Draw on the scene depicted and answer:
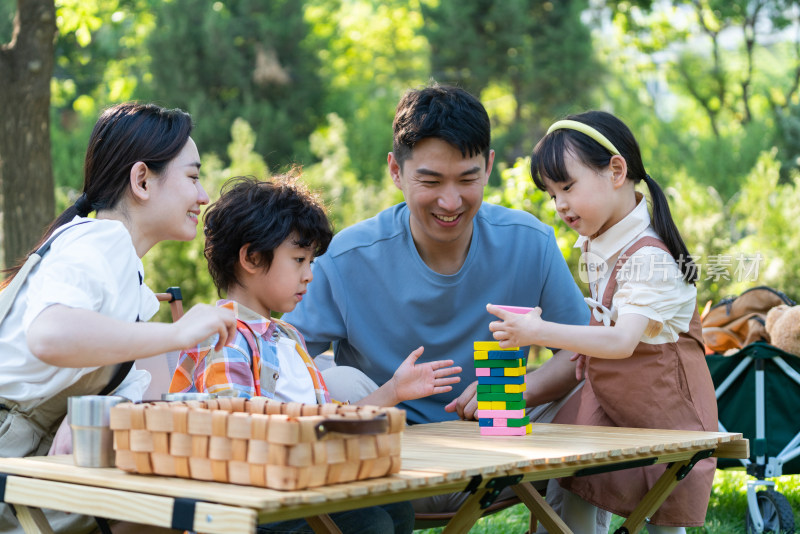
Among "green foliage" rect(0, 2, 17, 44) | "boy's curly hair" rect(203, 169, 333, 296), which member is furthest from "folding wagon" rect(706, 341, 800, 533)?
"green foliage" rect(0, 2, 17, 44)

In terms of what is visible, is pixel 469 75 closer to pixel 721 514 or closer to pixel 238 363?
pixel 721 514

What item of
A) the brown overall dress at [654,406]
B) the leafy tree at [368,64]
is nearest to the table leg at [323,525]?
the brown overall dress at [654,406]

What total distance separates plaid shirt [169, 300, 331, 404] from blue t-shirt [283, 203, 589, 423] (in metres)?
0.78

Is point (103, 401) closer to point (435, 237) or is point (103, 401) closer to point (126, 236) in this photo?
point (126, 236)

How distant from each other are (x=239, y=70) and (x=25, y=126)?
46.0ft

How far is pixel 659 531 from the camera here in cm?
285

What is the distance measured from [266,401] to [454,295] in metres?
1.50

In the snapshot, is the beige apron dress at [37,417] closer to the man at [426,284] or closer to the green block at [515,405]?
the green block at [515,405]

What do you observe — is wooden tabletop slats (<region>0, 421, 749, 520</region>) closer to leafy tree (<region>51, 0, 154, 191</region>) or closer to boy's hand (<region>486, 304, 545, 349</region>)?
boy's hand (<region>486, 304, 545, 349</region>)

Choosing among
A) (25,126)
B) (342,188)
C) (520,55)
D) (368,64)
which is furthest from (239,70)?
(25,126)

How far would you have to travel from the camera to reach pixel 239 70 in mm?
19250

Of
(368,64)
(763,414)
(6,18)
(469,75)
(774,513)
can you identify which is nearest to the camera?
(774,513)

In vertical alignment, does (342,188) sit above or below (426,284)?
above

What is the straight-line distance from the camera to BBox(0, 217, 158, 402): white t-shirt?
6.84 ft
